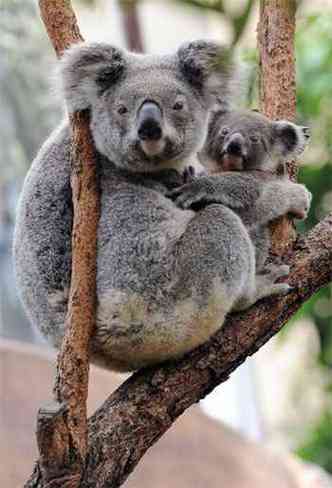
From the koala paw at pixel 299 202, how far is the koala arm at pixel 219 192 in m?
0.18

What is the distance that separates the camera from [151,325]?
10.1 ft

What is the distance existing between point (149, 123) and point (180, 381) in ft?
3.43

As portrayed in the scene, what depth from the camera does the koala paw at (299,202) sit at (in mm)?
3527

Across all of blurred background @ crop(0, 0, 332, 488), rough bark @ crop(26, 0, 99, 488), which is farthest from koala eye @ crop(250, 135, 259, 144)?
blurred background @ crop(0, 0, 332, 488)

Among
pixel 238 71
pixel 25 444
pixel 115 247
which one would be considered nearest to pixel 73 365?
pixel 115 247

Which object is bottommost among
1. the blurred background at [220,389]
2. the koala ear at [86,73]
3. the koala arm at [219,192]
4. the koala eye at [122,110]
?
the blurred background at [220,389]

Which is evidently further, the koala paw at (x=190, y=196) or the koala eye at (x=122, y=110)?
the koala paw at (x=190, y=196)

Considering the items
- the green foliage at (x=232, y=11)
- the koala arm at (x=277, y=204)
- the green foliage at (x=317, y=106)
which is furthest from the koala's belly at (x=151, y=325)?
the green foliage at (x=317, y=106)

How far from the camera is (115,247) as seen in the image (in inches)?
124

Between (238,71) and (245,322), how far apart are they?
1218mm

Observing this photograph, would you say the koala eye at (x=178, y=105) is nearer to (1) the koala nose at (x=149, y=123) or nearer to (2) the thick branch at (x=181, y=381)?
(1) the koala nose at (x=149, y=123)

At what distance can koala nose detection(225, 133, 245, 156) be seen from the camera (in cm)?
376

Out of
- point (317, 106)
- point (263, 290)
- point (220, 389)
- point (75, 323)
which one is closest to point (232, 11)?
point (75, 323)

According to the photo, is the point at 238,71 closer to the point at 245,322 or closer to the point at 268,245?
the point at 268,245
